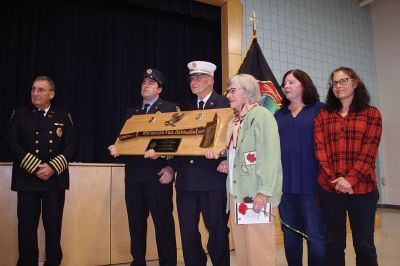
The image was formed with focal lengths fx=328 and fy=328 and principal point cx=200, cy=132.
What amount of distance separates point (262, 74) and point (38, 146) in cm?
273

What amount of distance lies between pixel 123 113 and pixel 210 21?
1.81 meters

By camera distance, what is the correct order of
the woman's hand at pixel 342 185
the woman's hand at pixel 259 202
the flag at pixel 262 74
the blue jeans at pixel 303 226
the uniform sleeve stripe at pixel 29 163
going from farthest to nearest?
the flag at pixel 262 74, the uniform sleeve stripe at pixel 29 163, the blue jeans at pixel 303 226, the woman's hand at pixel 342 185, the woman's hand at pixel 259 202

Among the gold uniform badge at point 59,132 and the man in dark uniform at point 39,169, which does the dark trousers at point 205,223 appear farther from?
the gold uniform badge at point 59,132

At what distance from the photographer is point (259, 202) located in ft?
5.45

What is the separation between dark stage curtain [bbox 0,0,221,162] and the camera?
3.51m

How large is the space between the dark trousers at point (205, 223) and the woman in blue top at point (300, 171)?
39cm

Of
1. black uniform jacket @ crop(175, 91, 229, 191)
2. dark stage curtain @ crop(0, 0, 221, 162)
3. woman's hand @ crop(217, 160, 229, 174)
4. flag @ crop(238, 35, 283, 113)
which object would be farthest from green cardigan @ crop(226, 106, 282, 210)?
dark stage curtain @ crop(0, 0, 221, 162)

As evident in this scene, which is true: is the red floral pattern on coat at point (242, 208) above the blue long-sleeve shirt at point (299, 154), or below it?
below

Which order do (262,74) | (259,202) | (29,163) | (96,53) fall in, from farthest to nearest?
1. (262,74)
2. (96,53)
3. (29,163)
4. (259,202)

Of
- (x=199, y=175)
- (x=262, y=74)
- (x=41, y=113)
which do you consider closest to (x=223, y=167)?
(x=199, y=175)

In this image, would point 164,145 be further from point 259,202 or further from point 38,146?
point 38,146

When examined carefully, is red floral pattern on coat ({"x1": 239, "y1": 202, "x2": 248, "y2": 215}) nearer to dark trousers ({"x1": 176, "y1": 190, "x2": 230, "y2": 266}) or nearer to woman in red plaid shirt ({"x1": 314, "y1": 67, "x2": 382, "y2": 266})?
dark trousers ({"x1": 176, "y1": 190, "x2": 230, "y2": 266})

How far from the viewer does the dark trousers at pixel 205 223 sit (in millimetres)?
2135

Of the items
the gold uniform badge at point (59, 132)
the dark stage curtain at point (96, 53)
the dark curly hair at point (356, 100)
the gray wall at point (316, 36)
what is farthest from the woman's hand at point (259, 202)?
the gray wall at point (316, 36)
